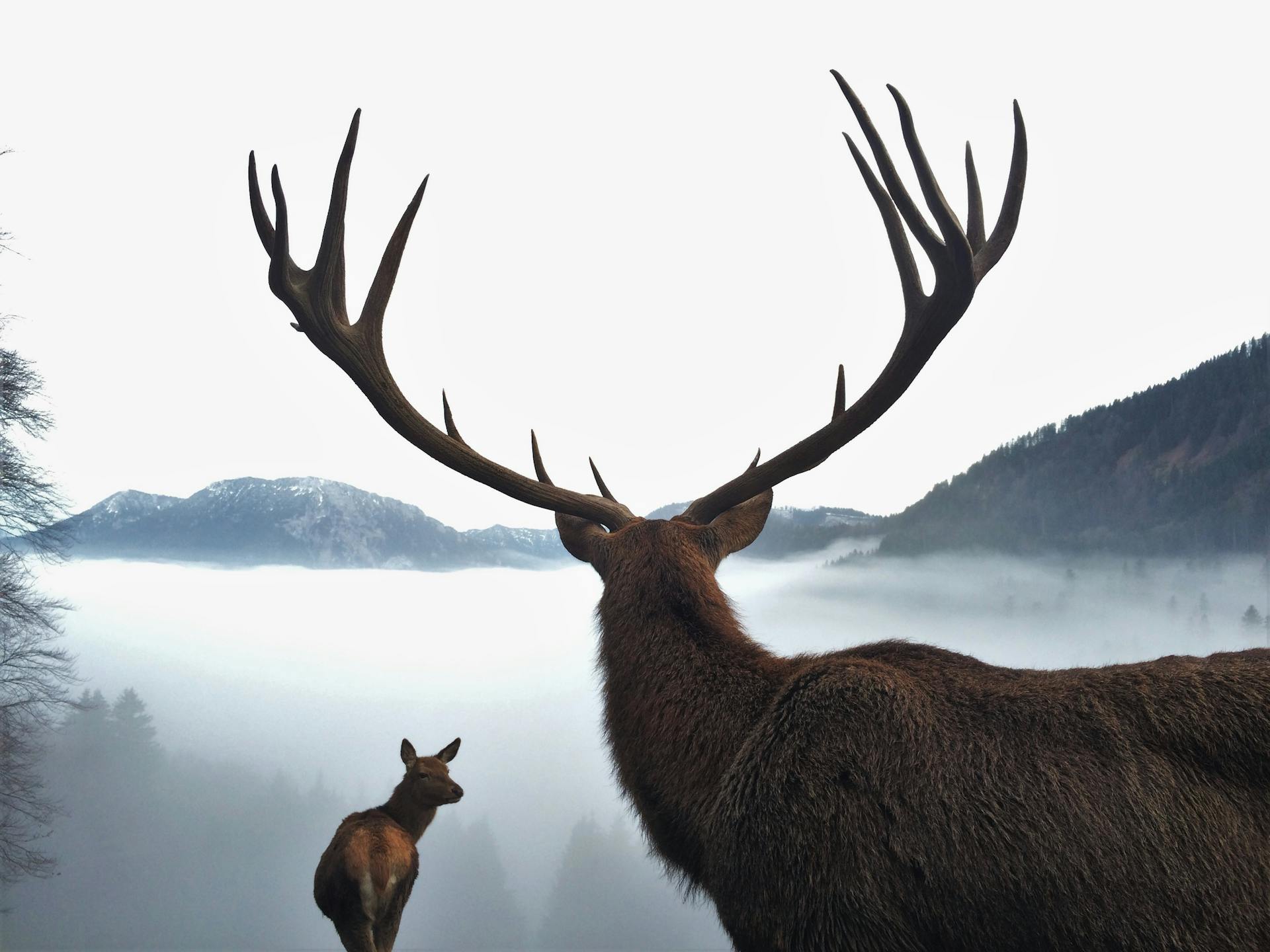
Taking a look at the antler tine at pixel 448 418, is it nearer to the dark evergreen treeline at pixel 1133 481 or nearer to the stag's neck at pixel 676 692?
the stag's neck at pixel 676 692

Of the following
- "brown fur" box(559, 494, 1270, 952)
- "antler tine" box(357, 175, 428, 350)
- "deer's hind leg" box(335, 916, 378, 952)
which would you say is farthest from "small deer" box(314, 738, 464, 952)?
"antler tine" box(357, 175, 428, 350)

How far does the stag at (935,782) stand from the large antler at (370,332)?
15.3 inches

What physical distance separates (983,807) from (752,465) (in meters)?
1.16

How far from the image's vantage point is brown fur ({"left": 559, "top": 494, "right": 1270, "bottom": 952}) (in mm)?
1178

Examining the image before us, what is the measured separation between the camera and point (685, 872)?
154cm

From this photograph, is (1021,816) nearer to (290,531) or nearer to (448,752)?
(448,752)

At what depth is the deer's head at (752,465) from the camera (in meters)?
1.72

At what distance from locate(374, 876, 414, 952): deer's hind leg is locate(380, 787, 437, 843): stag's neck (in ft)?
0.62

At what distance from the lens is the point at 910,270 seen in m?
1.88

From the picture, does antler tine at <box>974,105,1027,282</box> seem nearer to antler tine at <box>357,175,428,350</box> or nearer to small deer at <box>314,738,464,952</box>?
antler tine at <box>357,175,428,350</box>

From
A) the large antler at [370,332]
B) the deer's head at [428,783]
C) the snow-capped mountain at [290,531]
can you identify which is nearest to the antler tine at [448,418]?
the large antler at [370,332]

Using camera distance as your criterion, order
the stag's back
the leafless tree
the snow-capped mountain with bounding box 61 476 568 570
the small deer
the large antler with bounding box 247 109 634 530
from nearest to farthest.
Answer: the stag's back < the small deer < the large antler with bounding box 247 109 634 530 < the leafless tree < the snow-capped mountain with bounding box 61 476 568 570

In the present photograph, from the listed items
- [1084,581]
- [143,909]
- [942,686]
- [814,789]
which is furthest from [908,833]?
[143,909]

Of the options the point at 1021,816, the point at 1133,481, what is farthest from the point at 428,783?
the point at 1133,481
